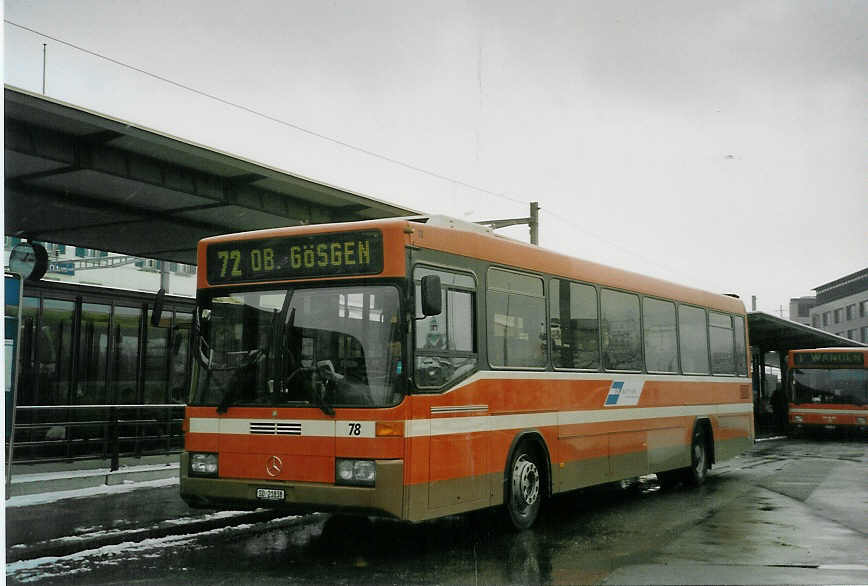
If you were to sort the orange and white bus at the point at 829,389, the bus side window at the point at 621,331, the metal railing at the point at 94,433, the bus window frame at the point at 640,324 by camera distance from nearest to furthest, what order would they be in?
the bus window frame at the point at 640,324, the bus side window at the point at 621,331, the metal railing at the point at 94,433, the orange and white bus at the point at 829,389

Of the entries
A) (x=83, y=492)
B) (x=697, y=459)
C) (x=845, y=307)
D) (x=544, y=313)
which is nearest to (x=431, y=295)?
(x=544, y=313)

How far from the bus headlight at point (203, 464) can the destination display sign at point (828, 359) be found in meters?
25.5

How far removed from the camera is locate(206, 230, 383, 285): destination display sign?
8.23 metres

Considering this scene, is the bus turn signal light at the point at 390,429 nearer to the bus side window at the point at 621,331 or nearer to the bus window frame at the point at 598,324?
the bus window frame at the point at 598,324

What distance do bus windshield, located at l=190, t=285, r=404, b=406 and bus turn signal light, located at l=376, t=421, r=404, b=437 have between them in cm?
18

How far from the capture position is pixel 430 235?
853 cm

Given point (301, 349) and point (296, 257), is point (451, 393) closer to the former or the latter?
point (301, 349)

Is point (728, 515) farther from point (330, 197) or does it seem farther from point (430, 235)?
point (330, 197)

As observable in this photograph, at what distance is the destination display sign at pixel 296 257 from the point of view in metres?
8.23

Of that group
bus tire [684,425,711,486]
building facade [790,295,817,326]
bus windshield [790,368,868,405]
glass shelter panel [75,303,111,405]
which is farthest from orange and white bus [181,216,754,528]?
building facade [790,295,817,326]

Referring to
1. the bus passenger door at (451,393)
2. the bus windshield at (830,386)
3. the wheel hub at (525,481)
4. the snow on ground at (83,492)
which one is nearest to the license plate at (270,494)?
the bus passenger door at (451,393)

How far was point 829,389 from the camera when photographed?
29.2 metres

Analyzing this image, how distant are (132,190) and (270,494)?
896cm

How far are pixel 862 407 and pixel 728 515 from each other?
20.0 meters
